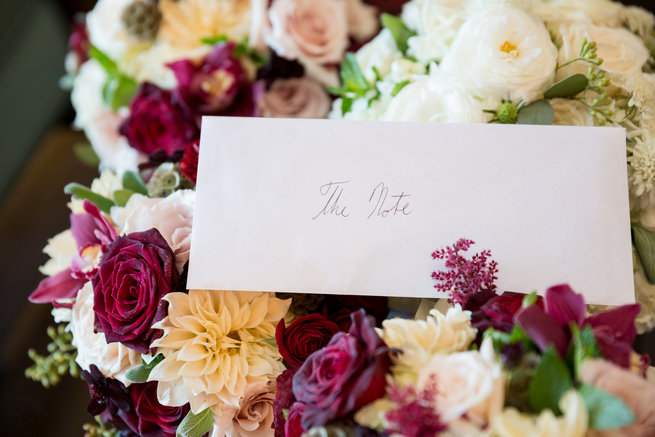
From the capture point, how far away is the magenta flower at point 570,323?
0.52 metres

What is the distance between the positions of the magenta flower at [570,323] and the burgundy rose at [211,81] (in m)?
0.72

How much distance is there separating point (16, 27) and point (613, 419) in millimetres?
1653

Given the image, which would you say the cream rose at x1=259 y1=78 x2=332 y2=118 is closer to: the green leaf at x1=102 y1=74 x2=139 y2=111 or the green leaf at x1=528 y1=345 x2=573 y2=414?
the green leaf at x1=102 y1=74 x2=139 y2=111

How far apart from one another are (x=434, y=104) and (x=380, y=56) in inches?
7.0

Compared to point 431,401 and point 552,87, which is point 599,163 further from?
point 431,401

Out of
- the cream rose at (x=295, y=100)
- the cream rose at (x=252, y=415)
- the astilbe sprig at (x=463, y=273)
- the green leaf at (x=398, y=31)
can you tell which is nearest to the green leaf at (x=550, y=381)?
the astilbe sprig at (x=463, y=273)

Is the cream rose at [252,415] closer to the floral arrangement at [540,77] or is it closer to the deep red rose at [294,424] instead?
the deep red rose at [294,424]

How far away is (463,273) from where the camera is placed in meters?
0.65

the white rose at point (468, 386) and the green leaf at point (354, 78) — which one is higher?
the green leaf at point (354, 78)

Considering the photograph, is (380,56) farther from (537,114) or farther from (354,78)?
(537,114)

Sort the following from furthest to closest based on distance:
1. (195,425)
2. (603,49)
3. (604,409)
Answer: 1. (603,49)
2. (195,425)
3. (604,409)

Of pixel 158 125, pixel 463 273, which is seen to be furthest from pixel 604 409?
pixel 158 125

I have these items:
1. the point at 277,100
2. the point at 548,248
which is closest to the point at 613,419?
the point at 548,248

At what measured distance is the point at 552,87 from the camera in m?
0.75
